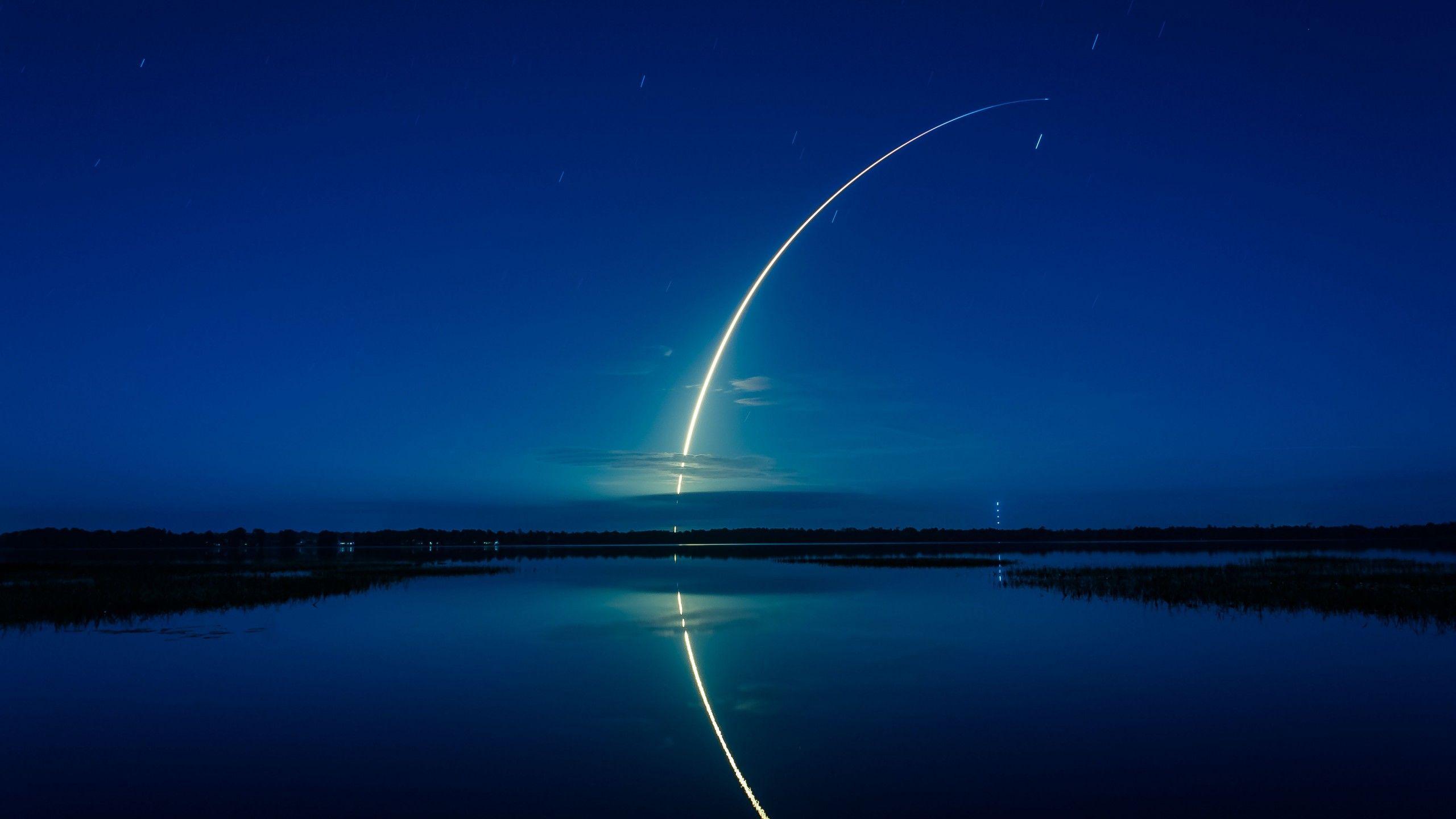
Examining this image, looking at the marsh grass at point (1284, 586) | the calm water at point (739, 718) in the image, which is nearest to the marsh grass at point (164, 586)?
the calm water at point (739, 718)

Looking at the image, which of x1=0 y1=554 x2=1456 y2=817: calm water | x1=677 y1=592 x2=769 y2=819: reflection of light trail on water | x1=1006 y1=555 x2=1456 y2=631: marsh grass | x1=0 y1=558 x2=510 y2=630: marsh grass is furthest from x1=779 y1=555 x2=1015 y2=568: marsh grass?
x1=677 y1=592 x2=769 y2=819: reflection of light trail on water

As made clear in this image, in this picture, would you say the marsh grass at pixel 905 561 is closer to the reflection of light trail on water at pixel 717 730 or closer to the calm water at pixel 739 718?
the calm water at pixel 739 718

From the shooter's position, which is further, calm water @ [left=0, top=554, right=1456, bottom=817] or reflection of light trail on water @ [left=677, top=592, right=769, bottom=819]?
calm water @ [left=0, top=554, right=1456, bottom=817]

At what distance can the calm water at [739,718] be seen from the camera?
41.9ft

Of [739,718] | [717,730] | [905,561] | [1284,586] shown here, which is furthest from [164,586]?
[905,561]

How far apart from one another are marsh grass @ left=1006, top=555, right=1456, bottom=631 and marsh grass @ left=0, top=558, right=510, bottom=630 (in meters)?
37.5

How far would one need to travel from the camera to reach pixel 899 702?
1895cm

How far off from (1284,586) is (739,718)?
3507 centimetres

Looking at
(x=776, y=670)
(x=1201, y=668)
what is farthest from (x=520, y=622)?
(x=1201, y=668)

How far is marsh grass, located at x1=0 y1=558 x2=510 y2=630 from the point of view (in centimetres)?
3538

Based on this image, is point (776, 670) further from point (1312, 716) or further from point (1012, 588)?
point (1012, 588)

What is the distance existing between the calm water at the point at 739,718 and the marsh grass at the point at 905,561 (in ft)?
145

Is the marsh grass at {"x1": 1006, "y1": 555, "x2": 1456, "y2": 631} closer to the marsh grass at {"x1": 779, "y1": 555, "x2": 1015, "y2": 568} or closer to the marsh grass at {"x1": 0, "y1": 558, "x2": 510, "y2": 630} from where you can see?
the marsh grass at {"x1": 779, "y1": 555, "x2": 1015, "y2": 568}

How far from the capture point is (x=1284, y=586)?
42.3 m
